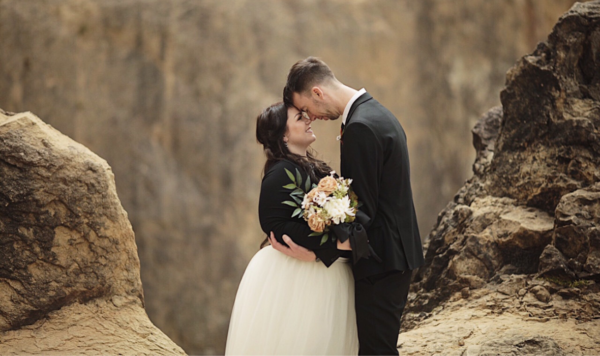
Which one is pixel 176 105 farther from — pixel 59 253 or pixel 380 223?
pixel 380 223

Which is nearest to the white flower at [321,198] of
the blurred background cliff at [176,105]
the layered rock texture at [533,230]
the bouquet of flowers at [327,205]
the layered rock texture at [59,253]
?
the bouquet of flowers at [327,205]

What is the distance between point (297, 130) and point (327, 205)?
74 centimetres

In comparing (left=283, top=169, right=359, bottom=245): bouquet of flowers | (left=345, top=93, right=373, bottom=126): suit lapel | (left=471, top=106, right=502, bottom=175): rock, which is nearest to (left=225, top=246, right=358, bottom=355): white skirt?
(left=283, top=169, right=359, bottom=245): bouquet of flowers

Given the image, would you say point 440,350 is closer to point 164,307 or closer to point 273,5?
point 164,307

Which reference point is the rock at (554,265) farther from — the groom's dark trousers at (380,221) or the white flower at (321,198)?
the white flower at (321,198)

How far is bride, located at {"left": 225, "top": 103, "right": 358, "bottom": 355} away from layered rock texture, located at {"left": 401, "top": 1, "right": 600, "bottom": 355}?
896mm

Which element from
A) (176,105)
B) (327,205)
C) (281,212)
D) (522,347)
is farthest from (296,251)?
(176,105)

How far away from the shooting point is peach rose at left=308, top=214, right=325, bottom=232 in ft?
9.33

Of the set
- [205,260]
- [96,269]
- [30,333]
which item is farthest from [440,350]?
[205,260]

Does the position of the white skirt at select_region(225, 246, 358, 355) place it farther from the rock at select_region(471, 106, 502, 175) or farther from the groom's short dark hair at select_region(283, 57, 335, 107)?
the rock at select_region(471, 106, 502, 175)

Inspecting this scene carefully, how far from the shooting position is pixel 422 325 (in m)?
4.23

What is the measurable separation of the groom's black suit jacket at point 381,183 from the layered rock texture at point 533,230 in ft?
Result: 3.16

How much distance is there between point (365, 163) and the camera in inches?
114

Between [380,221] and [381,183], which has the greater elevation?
[381,183]
